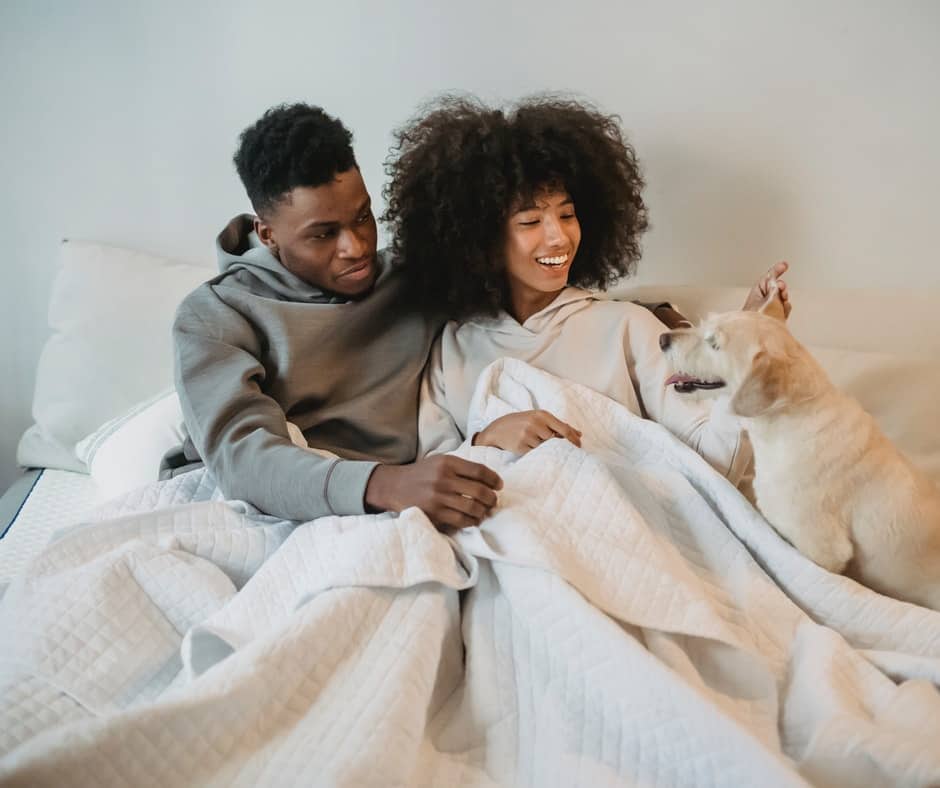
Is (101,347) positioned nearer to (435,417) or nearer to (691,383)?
(435,417)

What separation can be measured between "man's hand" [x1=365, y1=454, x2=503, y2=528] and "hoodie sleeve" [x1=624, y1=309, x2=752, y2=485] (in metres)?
0.33

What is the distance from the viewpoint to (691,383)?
1082mm

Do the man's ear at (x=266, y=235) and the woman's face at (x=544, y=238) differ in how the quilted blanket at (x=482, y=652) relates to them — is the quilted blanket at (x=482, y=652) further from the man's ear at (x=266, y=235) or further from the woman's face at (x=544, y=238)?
the man's ear at (x=266, y=235)

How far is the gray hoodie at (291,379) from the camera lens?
1190 mm

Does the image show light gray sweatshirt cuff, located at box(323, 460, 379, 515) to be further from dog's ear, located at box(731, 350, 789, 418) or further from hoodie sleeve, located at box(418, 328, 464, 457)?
dog's ear, located at box(731, 350, 789, 418)

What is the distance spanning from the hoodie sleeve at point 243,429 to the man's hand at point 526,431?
0.64 feet

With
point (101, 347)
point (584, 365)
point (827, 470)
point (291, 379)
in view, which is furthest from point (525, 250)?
point (101, 347)

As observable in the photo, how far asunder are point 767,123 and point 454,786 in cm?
127

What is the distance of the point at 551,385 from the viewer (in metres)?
1.31

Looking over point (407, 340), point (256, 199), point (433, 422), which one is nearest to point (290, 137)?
point (256, 199)

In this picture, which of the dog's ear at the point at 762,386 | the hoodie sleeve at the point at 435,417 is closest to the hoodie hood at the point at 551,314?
the hoodie sleeve at the point at 435,417

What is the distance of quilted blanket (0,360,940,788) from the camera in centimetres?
79

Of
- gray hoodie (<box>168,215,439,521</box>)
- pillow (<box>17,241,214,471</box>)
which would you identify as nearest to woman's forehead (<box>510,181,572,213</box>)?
gray hoodie (<box>168,215,439,521</box>)

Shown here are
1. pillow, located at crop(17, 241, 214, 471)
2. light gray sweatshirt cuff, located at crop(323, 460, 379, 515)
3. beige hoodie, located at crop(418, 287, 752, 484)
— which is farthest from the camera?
pillow, located at crop(17, 241, 214, 471)
